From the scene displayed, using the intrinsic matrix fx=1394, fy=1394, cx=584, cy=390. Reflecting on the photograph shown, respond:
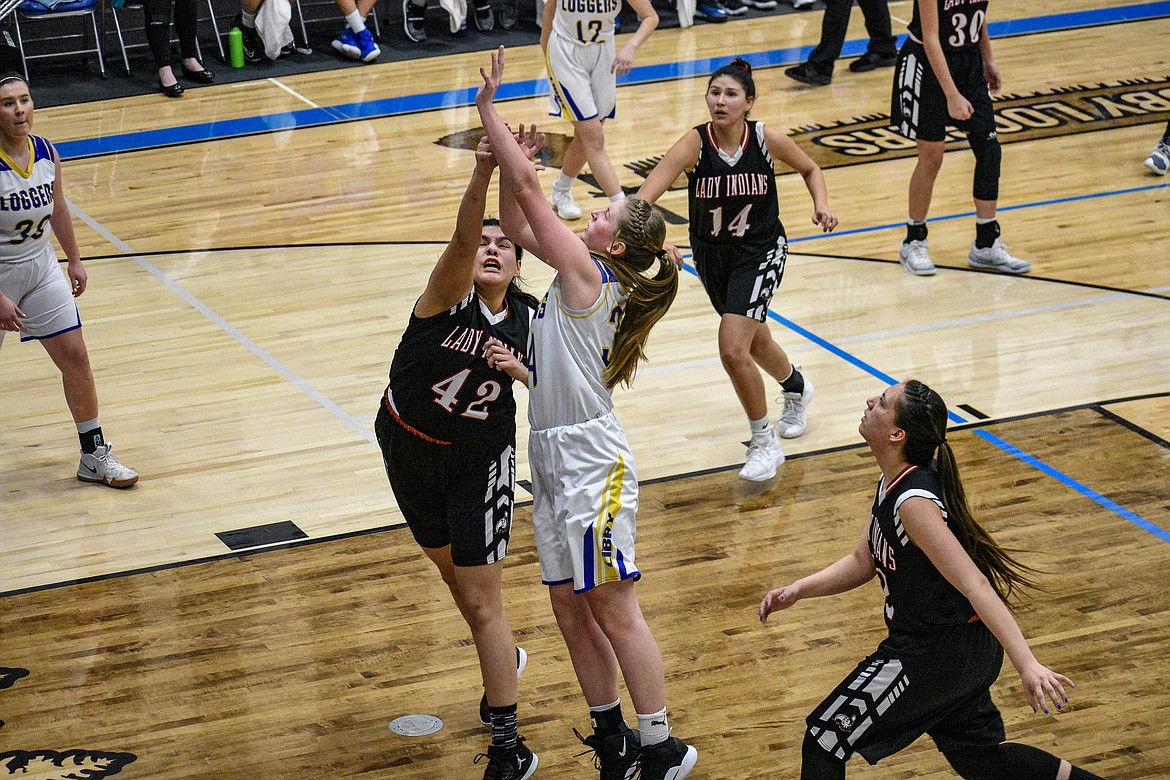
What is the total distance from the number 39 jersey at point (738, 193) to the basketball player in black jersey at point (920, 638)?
97.4 inches

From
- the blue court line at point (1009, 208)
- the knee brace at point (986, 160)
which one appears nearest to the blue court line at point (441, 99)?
the blue court line at point (1009, 208)

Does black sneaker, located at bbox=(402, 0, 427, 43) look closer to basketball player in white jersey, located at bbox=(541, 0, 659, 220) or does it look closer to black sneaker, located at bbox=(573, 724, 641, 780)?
basketball player in white jersey, located at bbox=(541, 0, 659, 220)

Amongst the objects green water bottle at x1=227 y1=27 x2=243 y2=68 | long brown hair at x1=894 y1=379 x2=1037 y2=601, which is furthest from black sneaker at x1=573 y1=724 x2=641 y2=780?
green water bottle at x1=227 y1=27 x2=243 y2=68

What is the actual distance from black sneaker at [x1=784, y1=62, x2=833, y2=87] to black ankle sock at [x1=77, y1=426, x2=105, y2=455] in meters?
7.91

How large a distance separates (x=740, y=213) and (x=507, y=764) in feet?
9.03

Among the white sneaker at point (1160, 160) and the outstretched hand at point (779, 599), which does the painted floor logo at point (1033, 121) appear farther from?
the outstretched hand at point (779, 599)

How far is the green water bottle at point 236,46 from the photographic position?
1263 cm

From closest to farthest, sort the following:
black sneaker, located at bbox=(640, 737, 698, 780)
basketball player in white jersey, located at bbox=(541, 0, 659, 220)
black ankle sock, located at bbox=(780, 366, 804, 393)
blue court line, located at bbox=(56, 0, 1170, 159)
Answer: black sneaker, located at bbox=(640, 737, 698, 780)
black ankle sock, located at bbox=(780, 366, 804, 393)
basketball player in white jersey, located at bbox=(541, 0, 659, 220)
blue court line, located at bbox=(56, 0, 1170, 159)

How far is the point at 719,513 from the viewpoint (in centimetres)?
575

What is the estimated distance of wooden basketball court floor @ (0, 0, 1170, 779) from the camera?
4.40 metres

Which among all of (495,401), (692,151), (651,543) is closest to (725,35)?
(692,151)

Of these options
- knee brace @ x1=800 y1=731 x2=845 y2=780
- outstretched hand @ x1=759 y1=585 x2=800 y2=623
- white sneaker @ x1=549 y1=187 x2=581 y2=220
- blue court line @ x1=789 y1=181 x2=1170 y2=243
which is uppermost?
outstretched hand @ x1=759 y1=585 x2=800 y2=623

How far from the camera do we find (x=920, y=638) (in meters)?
3.43

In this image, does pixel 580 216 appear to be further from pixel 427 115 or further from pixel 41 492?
pixel 41 492
